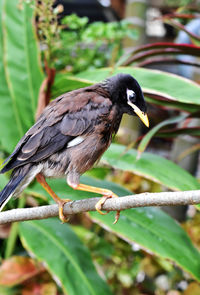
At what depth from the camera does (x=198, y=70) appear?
2531 millimetres

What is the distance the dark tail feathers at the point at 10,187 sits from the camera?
122cm

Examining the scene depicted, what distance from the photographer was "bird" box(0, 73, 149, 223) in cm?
130

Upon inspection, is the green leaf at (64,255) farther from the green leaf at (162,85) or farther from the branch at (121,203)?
the green leaf at (162,85)

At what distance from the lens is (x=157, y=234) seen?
1.51m

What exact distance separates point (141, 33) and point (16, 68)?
42.7 inches

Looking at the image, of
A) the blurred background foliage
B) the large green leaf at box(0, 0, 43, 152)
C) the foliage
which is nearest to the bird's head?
the blurred background foliage

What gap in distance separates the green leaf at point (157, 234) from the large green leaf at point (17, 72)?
62 cm

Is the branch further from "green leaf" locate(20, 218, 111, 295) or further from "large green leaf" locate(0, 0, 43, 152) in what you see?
"large green leaf" locate(0, 0, 43, 152)

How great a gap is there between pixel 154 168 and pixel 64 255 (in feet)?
1.59

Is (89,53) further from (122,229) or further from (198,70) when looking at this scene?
(122,229)

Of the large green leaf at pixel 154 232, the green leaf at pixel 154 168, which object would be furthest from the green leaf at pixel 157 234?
the green leaf at pixel 154 168

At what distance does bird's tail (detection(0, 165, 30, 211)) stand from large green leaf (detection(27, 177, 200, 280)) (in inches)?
12.8

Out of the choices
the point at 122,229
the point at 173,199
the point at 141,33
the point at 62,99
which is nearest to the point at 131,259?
the point at 122,229

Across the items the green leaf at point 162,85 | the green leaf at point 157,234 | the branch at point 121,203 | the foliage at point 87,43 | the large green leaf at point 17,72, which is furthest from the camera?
the foliage at point 87,43
